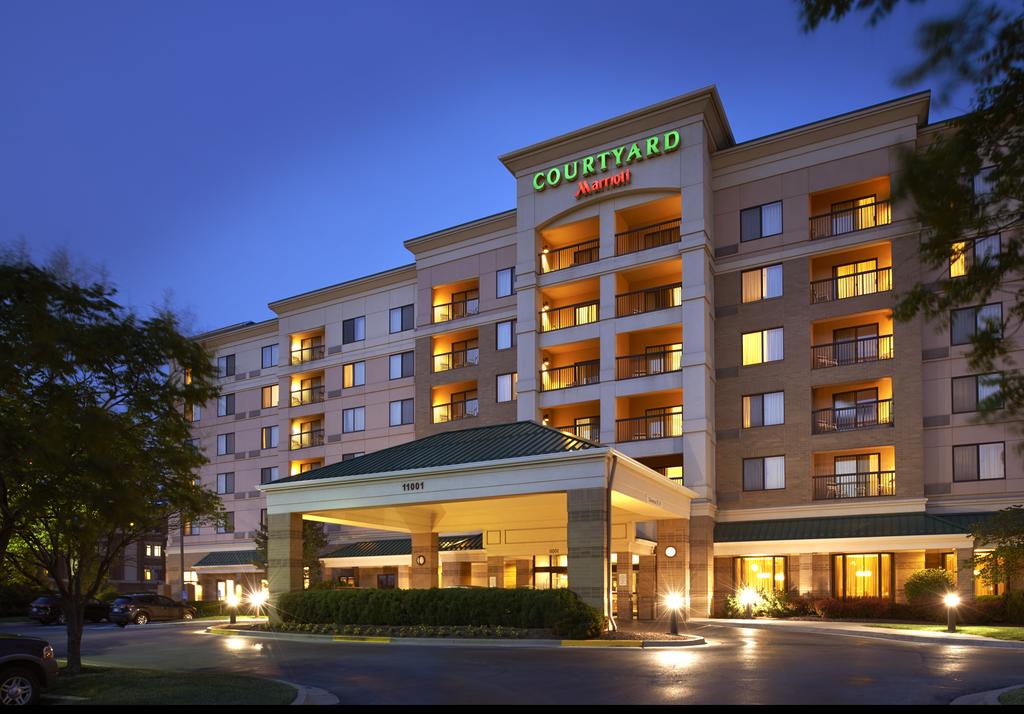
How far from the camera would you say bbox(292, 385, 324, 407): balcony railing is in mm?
61281

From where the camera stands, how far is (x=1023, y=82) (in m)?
9.63

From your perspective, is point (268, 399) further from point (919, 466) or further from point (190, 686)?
point (190, 686)

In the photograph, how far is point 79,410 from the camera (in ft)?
52.9

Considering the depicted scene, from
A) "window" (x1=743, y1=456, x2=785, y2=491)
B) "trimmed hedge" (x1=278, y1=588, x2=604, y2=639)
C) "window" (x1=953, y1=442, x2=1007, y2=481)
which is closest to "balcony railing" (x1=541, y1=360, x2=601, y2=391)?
"window" (x1=743, y1=456, x2=785, y2=491)

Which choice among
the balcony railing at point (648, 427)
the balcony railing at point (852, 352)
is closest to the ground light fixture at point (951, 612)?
the balcony railing at point (852, 352)

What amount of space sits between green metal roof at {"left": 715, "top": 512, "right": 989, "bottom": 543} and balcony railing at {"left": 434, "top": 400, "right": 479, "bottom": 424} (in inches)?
654

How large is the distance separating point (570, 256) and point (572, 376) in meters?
6.36

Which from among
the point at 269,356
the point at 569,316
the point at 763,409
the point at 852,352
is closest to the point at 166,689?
the point at 763,409

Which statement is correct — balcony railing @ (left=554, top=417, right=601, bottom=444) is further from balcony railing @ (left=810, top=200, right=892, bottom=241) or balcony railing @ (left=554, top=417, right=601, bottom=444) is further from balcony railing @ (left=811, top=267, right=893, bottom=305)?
balcony railing @ (left=810, top=200, right=892, bottom=241)

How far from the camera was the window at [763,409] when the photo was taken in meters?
40.8

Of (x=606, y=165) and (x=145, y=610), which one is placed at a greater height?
(x=606, y=165)

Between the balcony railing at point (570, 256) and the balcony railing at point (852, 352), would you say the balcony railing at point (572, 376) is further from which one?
the balcony railing at point (852, 352)

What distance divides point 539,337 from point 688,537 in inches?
518

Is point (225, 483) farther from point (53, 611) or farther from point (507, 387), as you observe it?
point (507, 387)
